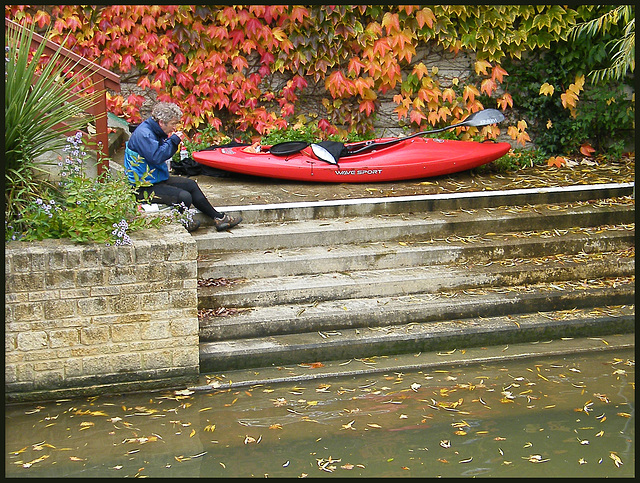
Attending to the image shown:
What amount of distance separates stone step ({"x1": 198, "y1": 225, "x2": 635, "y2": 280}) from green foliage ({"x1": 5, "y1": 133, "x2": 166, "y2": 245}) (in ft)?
3.36

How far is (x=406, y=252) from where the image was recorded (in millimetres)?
6258

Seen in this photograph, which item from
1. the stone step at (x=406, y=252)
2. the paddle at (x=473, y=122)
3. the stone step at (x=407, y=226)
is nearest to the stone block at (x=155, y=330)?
the stone step at (x=406, y=252)

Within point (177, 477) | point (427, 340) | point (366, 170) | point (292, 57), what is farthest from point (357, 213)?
point (177, 477)

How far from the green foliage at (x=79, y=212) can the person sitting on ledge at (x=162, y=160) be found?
0.54 metres

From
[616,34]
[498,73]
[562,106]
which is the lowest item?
[562,106]

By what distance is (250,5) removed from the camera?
8.66 m

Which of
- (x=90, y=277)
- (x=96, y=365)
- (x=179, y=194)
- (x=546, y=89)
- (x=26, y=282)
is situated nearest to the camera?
(x=26, y=282)

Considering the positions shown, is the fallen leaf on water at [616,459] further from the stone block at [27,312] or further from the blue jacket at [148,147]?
the blue jacket at [148,147]

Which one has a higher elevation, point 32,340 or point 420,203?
point 420,203

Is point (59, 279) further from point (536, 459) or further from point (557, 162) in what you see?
point (557, 162)

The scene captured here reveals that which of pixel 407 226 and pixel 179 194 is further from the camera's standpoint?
pixel 407 226

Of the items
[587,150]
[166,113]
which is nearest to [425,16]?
[587,150]

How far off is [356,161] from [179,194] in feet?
7.97

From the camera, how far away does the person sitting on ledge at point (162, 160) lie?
5867 mm
